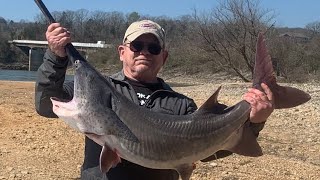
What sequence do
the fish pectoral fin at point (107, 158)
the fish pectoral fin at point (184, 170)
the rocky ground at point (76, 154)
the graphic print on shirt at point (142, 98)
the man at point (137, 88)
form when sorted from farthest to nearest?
the rocky ground at point (76, 154) < the graphic print on shirt at point (142, 98) < the man at point (137, 88) < the fish pectoral fin at point (184, 170) < the fish pectoral fin at point (107, 158)

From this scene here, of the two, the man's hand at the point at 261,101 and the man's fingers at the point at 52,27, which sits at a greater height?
the man's fingers at the point at 52,27

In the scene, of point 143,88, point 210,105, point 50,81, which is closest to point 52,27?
point 50,81

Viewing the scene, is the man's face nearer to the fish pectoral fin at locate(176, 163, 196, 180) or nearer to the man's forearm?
the man's forearm

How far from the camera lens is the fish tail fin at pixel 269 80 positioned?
135 inches

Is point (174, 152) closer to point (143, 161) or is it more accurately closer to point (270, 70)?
point (143, 161)

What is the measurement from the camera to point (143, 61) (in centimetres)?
376

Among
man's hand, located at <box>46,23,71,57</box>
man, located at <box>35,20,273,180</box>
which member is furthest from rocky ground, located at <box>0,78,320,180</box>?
man's hand, located at <box>46,23,71,57</box>

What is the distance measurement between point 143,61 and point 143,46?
0.11 metres

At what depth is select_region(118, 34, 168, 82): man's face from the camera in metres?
3.77

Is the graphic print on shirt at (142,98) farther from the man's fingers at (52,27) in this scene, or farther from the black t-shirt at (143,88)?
the man's fingers at (52,27)

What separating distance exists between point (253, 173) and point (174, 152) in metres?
5.72

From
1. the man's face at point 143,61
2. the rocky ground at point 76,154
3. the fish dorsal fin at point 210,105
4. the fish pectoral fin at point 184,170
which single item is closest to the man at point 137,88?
the man's face at point 143,61

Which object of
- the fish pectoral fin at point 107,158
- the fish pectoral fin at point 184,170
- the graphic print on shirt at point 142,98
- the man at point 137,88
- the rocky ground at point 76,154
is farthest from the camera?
the rocky ground at point 76,154

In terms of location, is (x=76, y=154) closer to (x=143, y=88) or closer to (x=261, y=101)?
(x=143, y=88)
